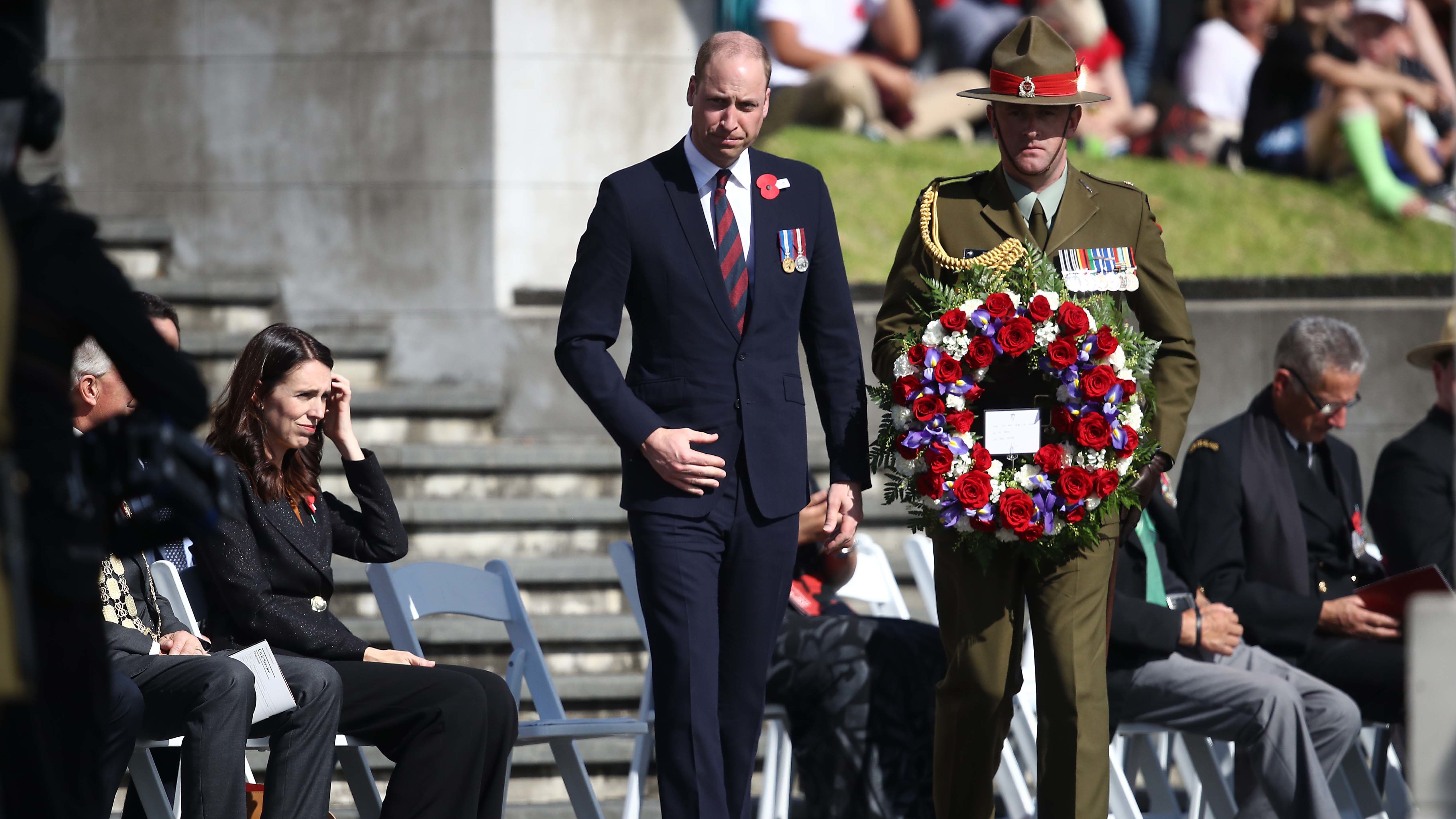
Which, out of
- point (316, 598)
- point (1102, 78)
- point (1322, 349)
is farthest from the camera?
point (1102, 78)

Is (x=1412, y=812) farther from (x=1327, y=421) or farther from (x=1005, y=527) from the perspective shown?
(x=1005, y=527)

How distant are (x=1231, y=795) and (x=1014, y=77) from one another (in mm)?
2663

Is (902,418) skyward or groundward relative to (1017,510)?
skyward

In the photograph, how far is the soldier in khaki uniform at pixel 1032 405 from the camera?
422 centimetres

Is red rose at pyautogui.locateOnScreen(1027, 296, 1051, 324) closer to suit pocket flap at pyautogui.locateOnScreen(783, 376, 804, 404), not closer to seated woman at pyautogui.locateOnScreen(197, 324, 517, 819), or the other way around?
suit pocket flap at pyautogui.locateOnScreen(783, 376, 804, 404)

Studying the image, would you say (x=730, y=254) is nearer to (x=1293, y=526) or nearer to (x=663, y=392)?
(x=663, y=392)

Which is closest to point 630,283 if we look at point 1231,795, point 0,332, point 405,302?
point 0,332

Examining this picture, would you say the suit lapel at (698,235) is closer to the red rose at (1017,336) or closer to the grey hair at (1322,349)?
the red rose at (1017,336)

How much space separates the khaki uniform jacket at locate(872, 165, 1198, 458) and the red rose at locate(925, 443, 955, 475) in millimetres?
283

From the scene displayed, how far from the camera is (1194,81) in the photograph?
9992 mm

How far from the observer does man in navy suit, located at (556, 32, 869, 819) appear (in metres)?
4.05

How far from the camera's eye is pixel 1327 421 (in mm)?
5668

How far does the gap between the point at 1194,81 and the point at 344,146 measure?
5023mm

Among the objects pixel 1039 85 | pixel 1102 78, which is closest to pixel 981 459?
pixel 1039 85
